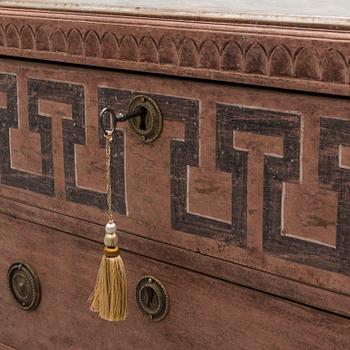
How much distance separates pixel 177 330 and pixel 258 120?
26 centimetres

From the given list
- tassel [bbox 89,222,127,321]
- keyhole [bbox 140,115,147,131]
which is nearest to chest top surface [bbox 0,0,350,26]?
Result: keyhole [bbox 140,115,147,131]

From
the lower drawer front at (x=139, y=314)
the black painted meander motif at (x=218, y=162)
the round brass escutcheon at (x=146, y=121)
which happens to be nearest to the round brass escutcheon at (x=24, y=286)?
the lower drawer front at (x=139, y=314)

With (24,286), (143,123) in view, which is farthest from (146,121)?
(24,286)

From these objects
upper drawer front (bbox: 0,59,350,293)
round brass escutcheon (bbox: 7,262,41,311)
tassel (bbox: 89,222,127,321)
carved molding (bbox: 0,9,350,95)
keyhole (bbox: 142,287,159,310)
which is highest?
carved molding (bbox: 0,9,350,95)

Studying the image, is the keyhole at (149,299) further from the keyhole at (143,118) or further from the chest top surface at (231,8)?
the chest top surface at (231,8)

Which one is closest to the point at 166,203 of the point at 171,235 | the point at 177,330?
the point at 171,235

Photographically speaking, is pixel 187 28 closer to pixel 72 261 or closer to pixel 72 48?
pixel 72 48

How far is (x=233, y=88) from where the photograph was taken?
786 mm

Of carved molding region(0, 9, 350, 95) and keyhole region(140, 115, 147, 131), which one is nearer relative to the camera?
Result: carved molding region(0, 9, 350, 95)

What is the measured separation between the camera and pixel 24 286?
1048mm

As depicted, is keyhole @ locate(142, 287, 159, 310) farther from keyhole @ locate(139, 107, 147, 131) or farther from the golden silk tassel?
keyhole @ locate(139, 107, 147, 131)

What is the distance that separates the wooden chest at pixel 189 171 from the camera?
2.44 feet

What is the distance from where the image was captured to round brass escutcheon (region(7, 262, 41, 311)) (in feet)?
3.38

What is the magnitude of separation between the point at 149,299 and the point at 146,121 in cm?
20
